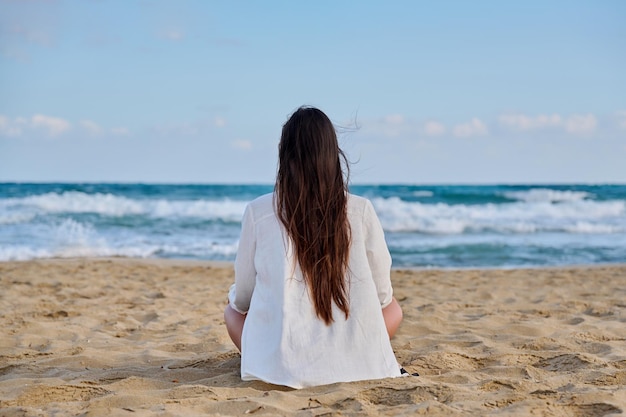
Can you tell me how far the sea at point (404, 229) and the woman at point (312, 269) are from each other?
792 cm

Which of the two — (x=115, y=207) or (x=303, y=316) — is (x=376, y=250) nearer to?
(x=303, y=316)

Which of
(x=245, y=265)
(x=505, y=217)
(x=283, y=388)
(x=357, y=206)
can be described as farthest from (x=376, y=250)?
(x=505, y=217)

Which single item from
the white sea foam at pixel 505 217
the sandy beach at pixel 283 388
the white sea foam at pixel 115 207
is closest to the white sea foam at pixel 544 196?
the white sea foam at pixel 505 217

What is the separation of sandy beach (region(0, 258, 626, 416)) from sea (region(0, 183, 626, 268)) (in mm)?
3899

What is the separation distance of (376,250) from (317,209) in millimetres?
343

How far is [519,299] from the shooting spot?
6609mm

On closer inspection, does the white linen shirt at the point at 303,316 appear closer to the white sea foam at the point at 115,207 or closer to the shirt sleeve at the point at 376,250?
the shirt sleeve at the point at 376,250

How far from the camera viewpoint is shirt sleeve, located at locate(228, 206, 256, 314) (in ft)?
10.1

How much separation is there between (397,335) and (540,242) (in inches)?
400

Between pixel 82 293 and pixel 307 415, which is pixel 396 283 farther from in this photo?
pixel 307 415

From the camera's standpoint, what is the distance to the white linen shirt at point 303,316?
299 cm

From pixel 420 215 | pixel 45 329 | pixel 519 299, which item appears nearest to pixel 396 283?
pixel 519 299

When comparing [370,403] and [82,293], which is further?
[82,293]

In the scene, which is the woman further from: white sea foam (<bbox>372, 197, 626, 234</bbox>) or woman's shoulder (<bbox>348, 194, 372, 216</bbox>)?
white sea foam (<bbox>372, 197, 626, 234</bbox>)
